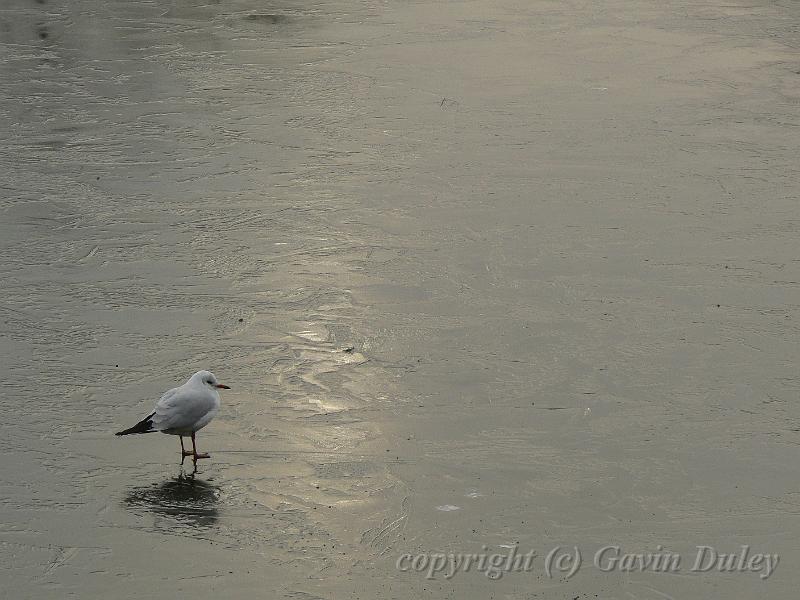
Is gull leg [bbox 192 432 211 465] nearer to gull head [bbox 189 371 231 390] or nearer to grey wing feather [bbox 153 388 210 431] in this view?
grey wing feather [bbox 153 388 210 431]

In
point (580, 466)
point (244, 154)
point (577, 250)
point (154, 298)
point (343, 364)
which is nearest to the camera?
point (580, 466)

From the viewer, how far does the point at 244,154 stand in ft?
36.5

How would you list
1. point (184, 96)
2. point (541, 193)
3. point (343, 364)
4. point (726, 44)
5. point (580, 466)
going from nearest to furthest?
point (580, 466) < point (343, 364) < point (541, 193) < point (184, 96) < point (726, 44)

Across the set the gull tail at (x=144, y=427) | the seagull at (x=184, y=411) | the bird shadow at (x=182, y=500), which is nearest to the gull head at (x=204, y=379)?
the seagull at (x=184, y=411)

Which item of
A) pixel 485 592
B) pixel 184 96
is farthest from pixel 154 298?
pixel 184 96

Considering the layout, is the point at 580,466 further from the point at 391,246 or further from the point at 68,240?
the point at 68,240

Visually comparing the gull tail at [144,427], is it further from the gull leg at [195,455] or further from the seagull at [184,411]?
the gull leg at [195,455]

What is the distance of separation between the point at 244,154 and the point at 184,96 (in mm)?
1992

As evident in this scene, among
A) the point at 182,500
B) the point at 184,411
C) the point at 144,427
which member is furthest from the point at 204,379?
the point at 182,500

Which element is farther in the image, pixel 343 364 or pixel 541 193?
pixel 541 193

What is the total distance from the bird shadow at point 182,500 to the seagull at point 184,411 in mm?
224

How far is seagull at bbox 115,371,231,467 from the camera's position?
6.29 m

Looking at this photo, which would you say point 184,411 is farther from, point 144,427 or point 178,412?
point 144,427

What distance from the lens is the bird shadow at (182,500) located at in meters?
5.97
